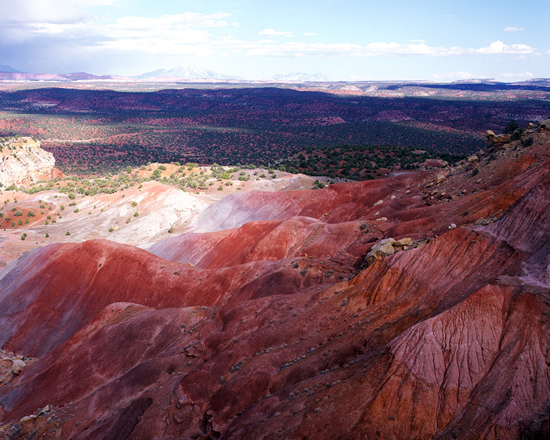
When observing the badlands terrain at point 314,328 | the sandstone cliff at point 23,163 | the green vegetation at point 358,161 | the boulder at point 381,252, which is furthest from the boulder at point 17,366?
the sandstone cliff at point 23,163

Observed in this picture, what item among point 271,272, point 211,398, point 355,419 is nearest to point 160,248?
point 271,272

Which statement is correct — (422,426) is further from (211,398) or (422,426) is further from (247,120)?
(247,120)

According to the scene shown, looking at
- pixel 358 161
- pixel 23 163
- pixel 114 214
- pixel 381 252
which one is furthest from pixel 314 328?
pixel 23 163

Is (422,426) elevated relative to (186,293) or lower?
elevated

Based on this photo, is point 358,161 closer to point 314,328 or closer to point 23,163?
point 314,328

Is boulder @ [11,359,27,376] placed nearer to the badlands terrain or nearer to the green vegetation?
the badlands terrain

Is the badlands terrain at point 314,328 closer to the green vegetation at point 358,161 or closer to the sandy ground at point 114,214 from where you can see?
the sandy ground at point 114,214
